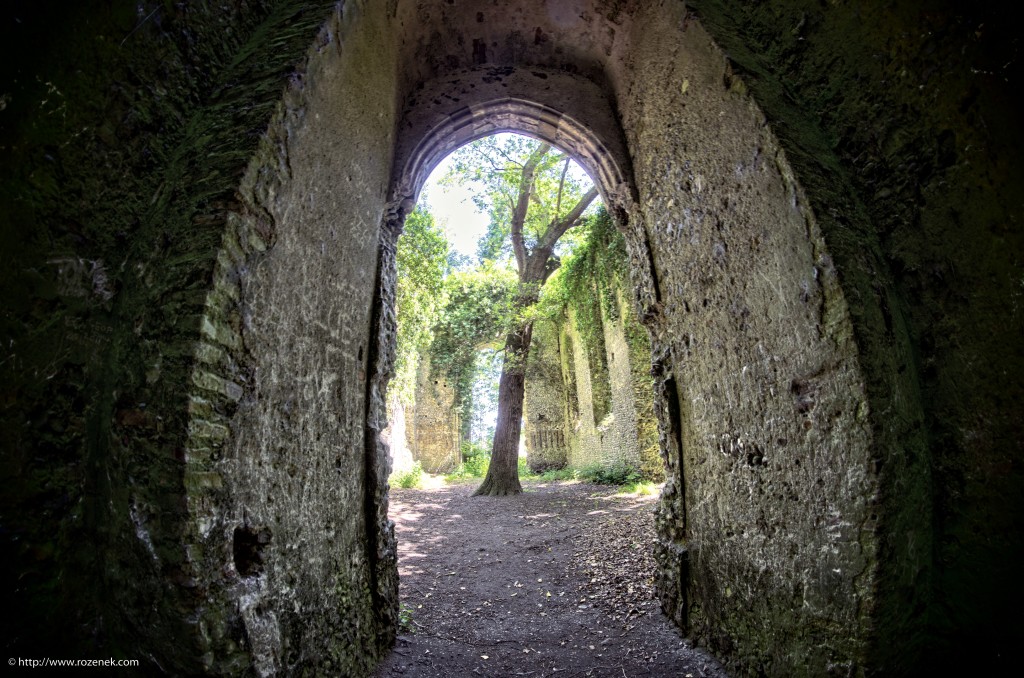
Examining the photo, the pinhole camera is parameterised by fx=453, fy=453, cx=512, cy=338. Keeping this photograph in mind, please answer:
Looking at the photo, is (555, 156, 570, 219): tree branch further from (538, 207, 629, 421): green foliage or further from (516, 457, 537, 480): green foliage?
(516, 457, 537, 480): green foliage

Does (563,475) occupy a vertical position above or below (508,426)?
below

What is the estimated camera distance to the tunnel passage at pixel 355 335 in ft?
4.18

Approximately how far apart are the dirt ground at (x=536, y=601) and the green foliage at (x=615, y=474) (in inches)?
119

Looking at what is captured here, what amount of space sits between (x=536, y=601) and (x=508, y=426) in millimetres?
5583

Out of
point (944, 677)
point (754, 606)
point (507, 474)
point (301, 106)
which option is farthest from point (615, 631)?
point (507, 474)

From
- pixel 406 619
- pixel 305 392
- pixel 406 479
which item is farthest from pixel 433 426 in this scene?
pixel 305 392

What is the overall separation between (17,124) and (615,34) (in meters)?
3.59

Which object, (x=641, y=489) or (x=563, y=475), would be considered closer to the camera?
(x=641, y=489)

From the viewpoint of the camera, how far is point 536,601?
3645mm

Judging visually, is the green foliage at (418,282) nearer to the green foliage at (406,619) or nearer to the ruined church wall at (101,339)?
the green foliage at (406,619)

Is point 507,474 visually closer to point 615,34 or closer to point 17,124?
point 615,34

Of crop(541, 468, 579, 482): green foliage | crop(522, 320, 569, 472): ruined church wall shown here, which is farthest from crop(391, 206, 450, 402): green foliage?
crop(522, 320, 569, 472): ruined church wall

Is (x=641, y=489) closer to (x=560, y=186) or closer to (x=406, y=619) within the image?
(x=406, y=619)

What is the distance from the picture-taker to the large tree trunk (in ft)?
30.1
